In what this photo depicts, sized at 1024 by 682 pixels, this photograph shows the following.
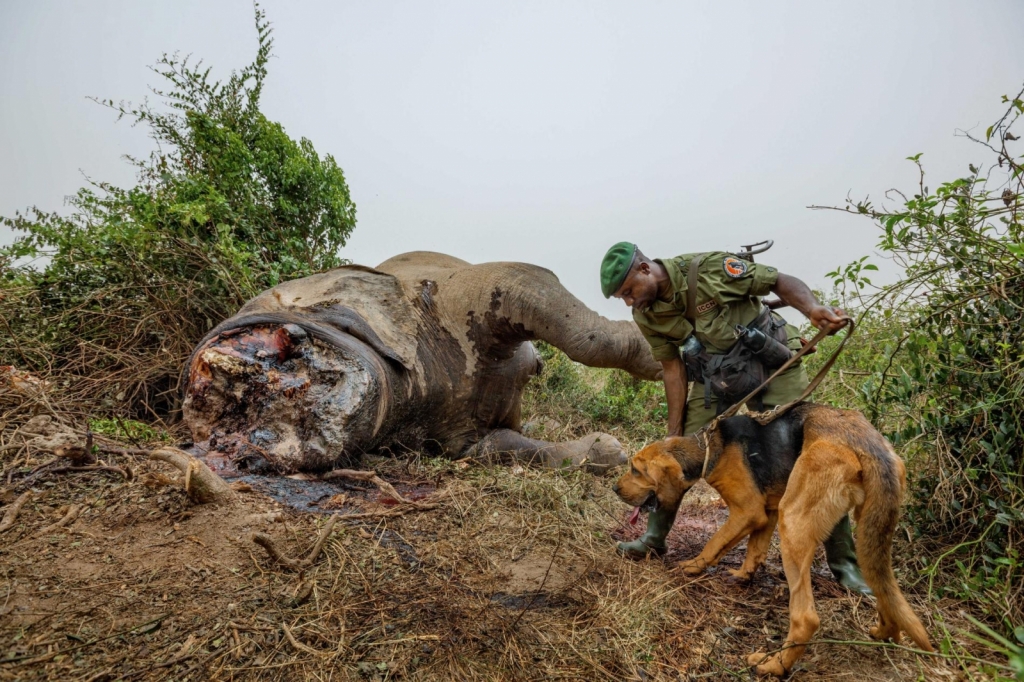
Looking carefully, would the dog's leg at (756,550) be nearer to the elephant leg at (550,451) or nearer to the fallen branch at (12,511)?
the elephant leg at (550,451)

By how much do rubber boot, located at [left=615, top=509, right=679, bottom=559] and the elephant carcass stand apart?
1.55 metres

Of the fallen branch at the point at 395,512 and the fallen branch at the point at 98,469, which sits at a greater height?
the fallen branch at the point at 98,469

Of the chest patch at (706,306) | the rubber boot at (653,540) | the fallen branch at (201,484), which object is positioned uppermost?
the chest patch at (706,306)

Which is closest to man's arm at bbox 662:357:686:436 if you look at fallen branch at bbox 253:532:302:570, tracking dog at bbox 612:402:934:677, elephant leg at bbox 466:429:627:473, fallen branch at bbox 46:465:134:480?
tracking dog at bbox 612:402:934:677

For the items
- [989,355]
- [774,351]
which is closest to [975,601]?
[989,355]

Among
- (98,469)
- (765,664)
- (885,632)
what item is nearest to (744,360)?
(885,632)

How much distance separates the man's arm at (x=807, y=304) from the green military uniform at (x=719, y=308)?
62 mm

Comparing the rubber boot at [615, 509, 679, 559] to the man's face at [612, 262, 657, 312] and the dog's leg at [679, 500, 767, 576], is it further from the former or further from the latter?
the man's face at [612, 262, 657, 312]

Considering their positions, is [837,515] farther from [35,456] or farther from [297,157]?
[297,157]

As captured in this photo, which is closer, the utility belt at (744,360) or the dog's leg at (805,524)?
the dog's leg at (805,524)

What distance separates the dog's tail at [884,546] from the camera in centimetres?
241

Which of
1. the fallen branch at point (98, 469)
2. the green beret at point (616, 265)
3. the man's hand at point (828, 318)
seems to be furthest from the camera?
the green beret at point (616, 265)

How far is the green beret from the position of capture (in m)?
3.62

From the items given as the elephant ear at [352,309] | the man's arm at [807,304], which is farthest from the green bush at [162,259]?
the man's arm at [807,304]
